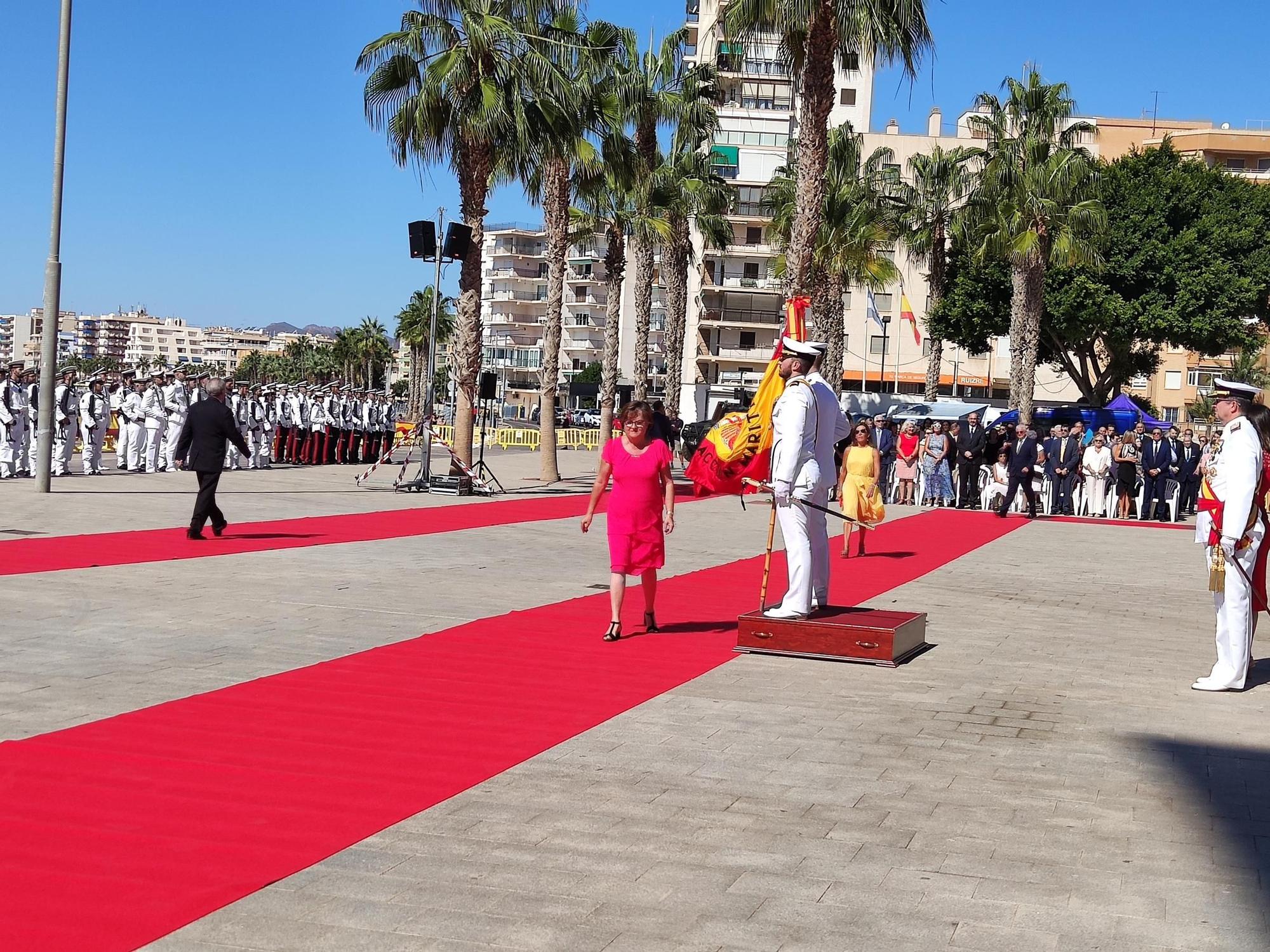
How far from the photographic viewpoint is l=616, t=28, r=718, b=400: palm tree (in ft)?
110

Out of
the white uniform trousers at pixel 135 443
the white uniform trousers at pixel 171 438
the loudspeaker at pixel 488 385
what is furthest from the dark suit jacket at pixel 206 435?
the white uniform trousers at pixel 135 443

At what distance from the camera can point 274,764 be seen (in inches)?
238

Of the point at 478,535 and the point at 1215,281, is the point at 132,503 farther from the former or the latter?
the point at 1215,281

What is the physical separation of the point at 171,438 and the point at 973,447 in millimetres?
17044

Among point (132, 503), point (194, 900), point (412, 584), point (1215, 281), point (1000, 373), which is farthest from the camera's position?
point (1000, 373)

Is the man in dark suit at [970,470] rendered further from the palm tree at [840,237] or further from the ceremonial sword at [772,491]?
the ceremonial sword at [772,491]

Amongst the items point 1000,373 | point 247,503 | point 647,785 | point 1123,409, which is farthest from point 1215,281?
point 647,785

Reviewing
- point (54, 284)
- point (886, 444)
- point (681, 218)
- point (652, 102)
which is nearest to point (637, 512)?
point (54, 284)

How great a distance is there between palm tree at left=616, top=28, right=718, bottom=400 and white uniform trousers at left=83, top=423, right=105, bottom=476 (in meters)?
13.1

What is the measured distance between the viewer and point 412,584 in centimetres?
1236

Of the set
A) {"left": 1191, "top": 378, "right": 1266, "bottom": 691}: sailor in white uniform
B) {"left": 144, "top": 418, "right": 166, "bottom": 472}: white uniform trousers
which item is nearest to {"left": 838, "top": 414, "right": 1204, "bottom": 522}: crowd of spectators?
{"left": 144, "top": 418, "right": 166, "bottom": 472}: white uniform trousers

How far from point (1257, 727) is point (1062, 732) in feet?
4.00

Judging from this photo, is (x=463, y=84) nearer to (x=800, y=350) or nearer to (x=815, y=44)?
(x=815, y=44)

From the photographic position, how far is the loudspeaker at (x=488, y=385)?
80.2 ft
